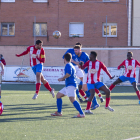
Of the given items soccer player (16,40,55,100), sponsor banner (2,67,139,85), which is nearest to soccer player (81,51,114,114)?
soccer player (16,40,55,100)

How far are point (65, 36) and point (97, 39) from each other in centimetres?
264

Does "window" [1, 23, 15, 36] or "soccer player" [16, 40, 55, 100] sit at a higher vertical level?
"window" [1, 23, 15, 36]

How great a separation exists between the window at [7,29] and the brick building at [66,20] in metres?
0.25

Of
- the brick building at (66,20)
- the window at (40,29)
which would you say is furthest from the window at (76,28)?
the window at (40,29)

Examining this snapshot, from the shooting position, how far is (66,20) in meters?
27.9

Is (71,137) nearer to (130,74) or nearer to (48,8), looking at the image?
(130,74)

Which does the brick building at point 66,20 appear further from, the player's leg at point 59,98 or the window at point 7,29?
the player's leg at point 59,98

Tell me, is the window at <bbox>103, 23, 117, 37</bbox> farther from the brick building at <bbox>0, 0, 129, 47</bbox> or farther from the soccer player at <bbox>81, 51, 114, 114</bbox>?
the soccer player at <bbox>81, 51, 114, 114</bbox>

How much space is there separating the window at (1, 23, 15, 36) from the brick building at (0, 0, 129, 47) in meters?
0.25

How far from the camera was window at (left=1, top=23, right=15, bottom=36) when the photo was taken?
28.7 metres

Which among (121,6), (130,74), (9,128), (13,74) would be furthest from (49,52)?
(9,128)

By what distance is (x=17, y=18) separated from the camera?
2805cm

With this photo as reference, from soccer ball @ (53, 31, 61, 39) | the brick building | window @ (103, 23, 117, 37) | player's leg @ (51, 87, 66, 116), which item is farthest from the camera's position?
window @ (103, 23, 117, 37)

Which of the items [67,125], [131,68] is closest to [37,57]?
[131,68]
